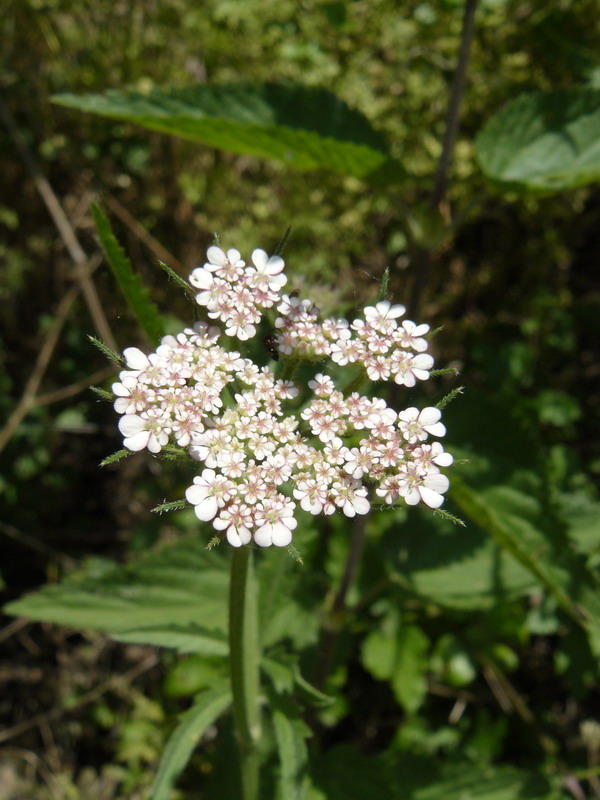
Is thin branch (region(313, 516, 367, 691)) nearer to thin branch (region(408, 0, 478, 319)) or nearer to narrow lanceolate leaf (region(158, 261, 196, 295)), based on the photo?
thin branch (region(408, 0, 478, 319))

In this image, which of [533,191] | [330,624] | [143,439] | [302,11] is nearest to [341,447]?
[143,439]

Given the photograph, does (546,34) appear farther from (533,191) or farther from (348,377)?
(348,377)

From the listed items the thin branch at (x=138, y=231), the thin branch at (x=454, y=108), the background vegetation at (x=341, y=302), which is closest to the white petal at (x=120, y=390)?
the thin branch at (x=454, y=108)

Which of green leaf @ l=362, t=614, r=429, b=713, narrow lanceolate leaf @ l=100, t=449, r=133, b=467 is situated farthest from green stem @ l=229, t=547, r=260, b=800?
green leaf @ l=362, t=614, r=429, b=713

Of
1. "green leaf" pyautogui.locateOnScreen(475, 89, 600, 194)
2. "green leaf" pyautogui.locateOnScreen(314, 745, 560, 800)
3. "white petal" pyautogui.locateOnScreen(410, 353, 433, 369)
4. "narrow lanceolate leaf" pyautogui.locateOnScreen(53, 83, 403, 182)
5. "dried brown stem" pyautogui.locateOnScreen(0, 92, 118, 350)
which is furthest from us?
"dried brown stem" pyautogui.locateOnScreen(0, 92, 118, 350)

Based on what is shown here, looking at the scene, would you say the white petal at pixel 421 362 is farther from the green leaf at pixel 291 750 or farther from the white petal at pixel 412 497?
the green leaf at pixel 291 750


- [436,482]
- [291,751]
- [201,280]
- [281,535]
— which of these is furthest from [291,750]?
[201,280]

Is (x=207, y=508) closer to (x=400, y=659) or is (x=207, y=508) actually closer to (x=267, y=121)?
(x=267, y=121)
